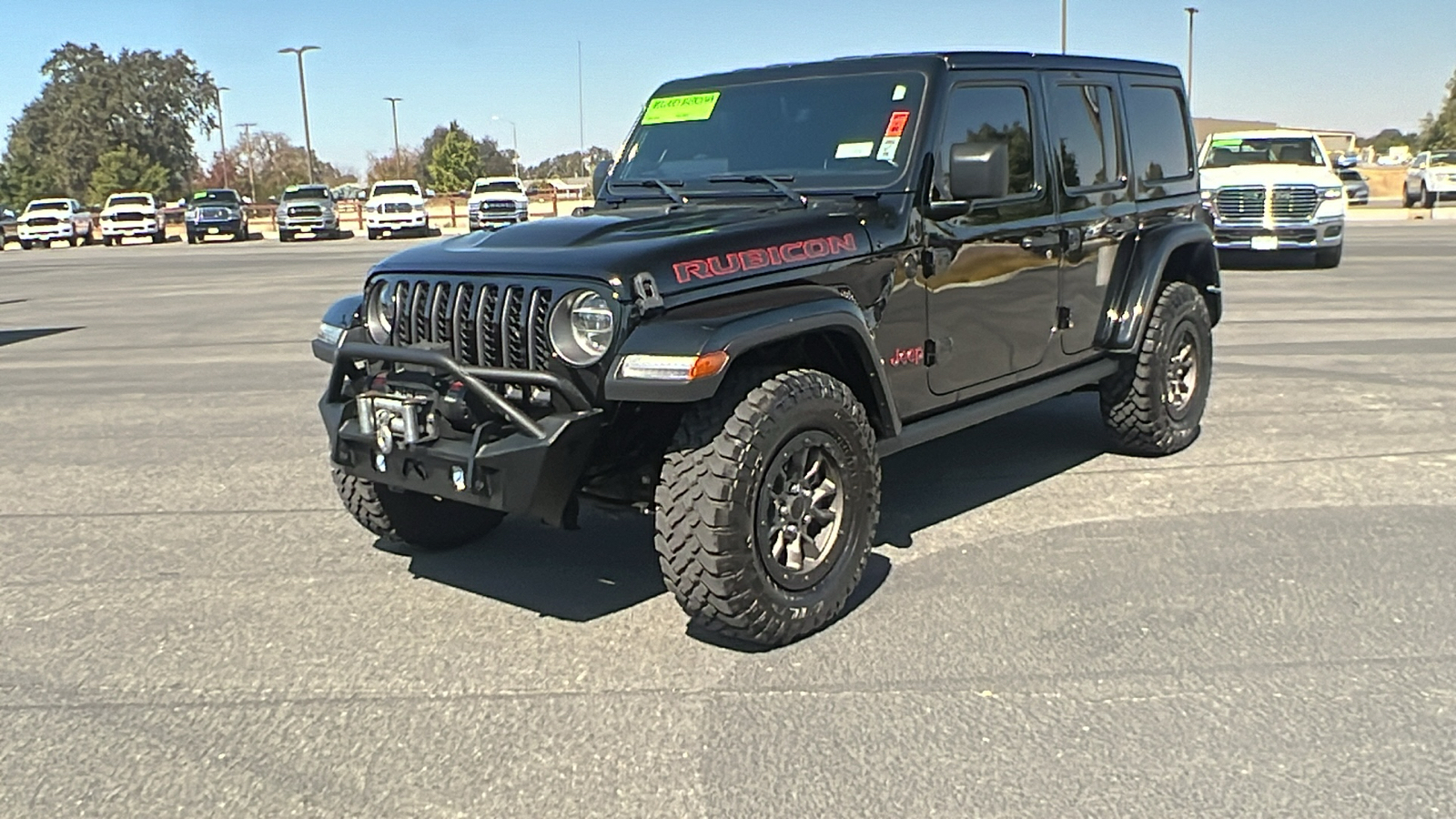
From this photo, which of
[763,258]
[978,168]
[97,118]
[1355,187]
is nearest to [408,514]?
[763,258]

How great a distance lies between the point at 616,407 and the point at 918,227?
1475mm

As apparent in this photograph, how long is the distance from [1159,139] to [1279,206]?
11.3 meters

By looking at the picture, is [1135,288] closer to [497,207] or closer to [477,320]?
[477,320]

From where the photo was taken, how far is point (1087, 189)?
577 centimetres

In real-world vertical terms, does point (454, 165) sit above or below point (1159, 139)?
above

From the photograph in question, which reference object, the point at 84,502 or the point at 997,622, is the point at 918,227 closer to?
the point at 997,622

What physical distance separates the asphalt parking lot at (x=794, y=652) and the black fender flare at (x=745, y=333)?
2.84 feet

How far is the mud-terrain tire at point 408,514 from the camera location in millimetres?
4840

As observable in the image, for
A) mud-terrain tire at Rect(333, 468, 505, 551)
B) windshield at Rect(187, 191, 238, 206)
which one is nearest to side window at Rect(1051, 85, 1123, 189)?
mud-terrain tire at Rect(333, 468, 505, 551)

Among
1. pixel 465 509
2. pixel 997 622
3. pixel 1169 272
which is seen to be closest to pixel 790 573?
pixel 997 622

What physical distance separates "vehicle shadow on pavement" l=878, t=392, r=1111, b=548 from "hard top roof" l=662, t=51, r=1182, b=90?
73.0 inches

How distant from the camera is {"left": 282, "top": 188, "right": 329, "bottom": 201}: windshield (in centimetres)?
3884

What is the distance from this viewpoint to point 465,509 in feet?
16.7

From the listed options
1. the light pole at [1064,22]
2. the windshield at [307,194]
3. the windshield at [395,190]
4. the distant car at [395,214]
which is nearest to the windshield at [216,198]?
the windshield at [307,194]
